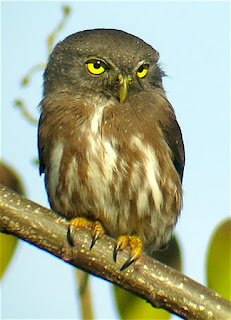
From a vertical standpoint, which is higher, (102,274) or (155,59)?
(155,59)

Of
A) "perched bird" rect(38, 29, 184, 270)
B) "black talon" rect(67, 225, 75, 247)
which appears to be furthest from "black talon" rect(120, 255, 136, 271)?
"black talon" rect(67, 225, 75, 247)

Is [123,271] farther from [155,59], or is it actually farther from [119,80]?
[155,59]

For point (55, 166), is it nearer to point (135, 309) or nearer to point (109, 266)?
point (109, 266)

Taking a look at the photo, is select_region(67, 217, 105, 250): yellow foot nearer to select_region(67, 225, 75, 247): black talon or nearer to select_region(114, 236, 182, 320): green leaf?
select_region(67, 225, 75, 247): black talon

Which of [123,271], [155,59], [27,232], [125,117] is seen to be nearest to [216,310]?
[123,271]

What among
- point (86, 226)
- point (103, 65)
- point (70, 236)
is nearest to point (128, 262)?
point (70, 236)

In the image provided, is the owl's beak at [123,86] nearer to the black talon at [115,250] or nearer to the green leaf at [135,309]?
the black talon at [115,250]

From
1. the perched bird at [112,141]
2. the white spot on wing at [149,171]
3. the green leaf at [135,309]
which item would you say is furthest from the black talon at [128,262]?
the green leaf at [135,309]
